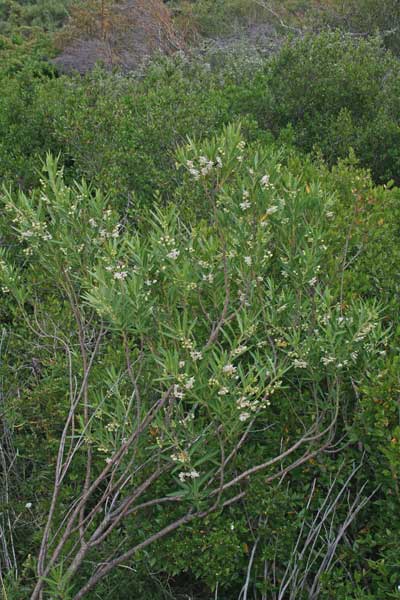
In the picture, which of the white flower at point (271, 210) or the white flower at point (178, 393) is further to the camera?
the white flower at point (271, 210)

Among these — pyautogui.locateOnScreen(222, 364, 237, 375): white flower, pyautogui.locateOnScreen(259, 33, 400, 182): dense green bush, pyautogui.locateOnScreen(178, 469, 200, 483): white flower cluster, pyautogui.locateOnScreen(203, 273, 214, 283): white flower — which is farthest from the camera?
pyautogui.locateOnScreen(259, 33, 400, 182): dense green bush

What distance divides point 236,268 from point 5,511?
6.35 feet

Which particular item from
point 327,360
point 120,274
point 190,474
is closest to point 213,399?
point 190,474

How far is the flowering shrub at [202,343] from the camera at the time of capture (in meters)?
Result: 2.76

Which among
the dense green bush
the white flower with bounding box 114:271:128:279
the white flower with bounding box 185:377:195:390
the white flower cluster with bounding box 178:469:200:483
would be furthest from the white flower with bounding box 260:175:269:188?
the dense green bush

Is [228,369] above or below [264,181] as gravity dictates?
below

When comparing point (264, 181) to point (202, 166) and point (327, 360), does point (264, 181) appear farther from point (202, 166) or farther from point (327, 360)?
point (327, 360)

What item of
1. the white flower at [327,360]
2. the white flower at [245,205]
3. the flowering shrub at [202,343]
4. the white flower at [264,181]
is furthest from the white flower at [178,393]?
the white flower at [264,181]

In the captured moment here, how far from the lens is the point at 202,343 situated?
3.48 meters

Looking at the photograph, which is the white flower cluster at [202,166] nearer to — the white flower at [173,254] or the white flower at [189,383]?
the white flower at [173,254]

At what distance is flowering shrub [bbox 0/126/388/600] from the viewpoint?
276 centimetres

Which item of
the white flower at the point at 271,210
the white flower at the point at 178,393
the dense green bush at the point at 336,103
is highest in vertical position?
the white flower at the point at 271,210

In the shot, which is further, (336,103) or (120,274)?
(336,103)

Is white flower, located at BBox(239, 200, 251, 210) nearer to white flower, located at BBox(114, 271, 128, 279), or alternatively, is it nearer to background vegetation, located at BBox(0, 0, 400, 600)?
background vegetation, located at BBox(0, 0, 400, 600)
